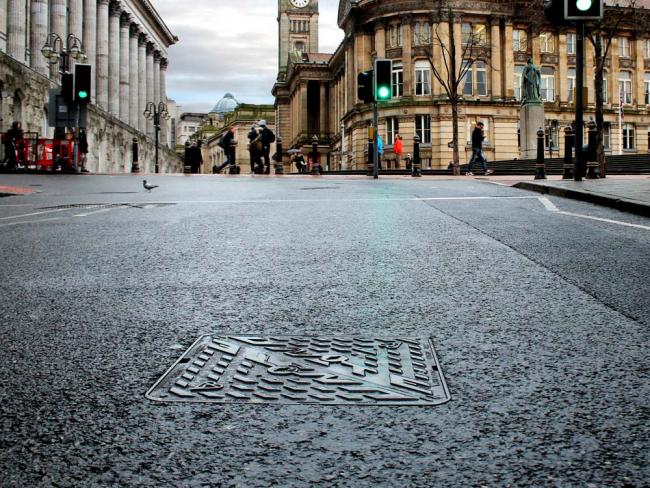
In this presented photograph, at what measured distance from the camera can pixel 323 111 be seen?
90188 millimetres

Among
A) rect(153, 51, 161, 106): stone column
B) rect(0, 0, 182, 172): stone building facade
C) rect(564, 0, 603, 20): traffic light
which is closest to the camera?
rect(564, 0, 603, 20): traffic light

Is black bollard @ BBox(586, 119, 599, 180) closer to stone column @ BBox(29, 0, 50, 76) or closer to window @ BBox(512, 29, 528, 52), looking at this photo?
stone column @ BBox(29, 0, 50, 76)

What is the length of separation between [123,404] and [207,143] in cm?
16894

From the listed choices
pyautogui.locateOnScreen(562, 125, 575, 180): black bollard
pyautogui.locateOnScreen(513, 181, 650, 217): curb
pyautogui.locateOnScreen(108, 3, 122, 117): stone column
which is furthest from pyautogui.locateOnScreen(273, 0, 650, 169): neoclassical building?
pyautogui.locateOnScreen(513, 181, 650, 217): curb

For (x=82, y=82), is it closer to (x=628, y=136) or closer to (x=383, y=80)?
(x=383, y=80)

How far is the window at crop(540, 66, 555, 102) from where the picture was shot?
61250 mm

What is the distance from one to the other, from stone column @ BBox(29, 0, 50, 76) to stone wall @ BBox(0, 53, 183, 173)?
3.20 m

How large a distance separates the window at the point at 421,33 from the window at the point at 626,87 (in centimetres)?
1677

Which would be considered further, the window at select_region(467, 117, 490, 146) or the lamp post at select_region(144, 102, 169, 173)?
the window at select_region(467, 117, 490, 146)

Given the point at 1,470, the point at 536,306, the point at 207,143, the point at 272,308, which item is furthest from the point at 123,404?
the point at 207,143

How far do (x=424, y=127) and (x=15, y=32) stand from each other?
91.9 feet

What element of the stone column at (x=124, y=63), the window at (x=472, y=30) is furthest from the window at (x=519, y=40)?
the stone column at (x=124, y=63)

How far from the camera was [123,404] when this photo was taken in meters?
2.56

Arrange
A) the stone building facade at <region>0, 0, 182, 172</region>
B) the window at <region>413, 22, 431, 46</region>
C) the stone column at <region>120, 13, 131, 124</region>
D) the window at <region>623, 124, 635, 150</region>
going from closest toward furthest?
the stone building facade at <region>0, 0, 182, 172</region>
the window at <region>413, 22, 431, 46</region>
the window at <region>623, 124, 635, 150</region>
the stone column at <region>120, 13, 131, 124</region>
